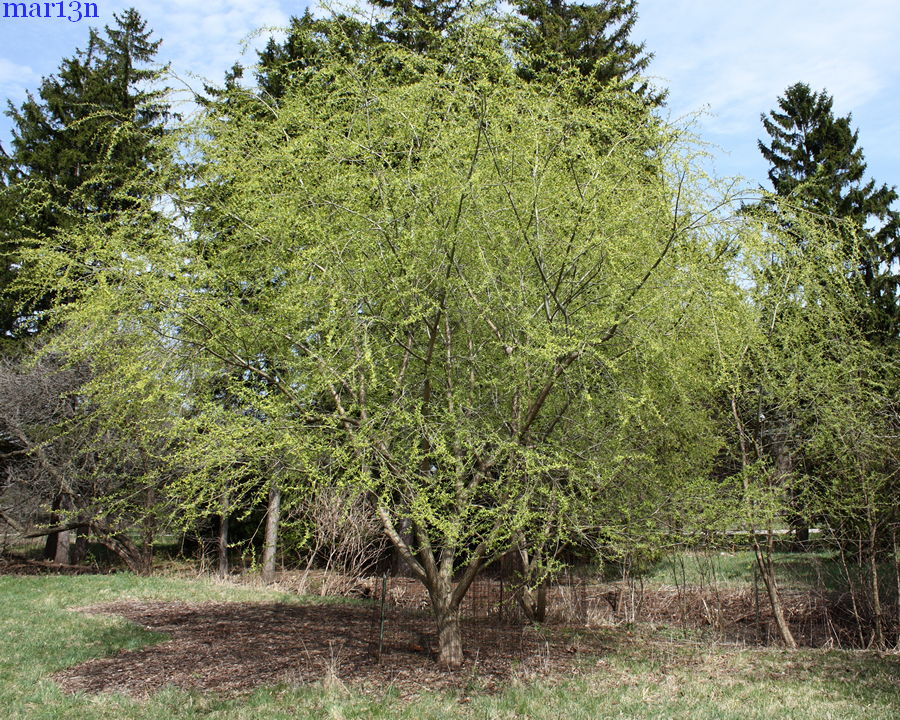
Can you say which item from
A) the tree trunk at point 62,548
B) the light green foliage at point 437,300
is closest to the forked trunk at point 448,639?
the light green foliage at point 437,300

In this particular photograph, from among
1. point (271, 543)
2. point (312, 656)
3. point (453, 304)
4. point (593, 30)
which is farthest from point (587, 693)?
point (593, 30)

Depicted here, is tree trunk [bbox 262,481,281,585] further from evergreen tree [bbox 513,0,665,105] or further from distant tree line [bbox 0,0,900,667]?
evergreen tree [bbox 513,0,665,105]

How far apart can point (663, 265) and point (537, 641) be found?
3886 mm

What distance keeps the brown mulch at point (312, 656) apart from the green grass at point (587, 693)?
204 mm

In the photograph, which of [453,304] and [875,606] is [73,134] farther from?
[875,606]

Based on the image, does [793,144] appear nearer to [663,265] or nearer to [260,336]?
[663,265]

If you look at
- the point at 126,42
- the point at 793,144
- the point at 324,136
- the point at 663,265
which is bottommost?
the point at 663,265

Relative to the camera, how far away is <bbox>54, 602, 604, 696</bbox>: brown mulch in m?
4.95

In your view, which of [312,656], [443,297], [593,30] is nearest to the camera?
[443,297]

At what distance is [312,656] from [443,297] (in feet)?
10.4

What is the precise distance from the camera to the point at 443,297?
5000 millimetres

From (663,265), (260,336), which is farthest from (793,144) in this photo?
(260,336)

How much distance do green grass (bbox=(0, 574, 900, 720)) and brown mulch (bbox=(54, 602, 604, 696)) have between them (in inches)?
8.0

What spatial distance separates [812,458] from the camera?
676 centimetres
